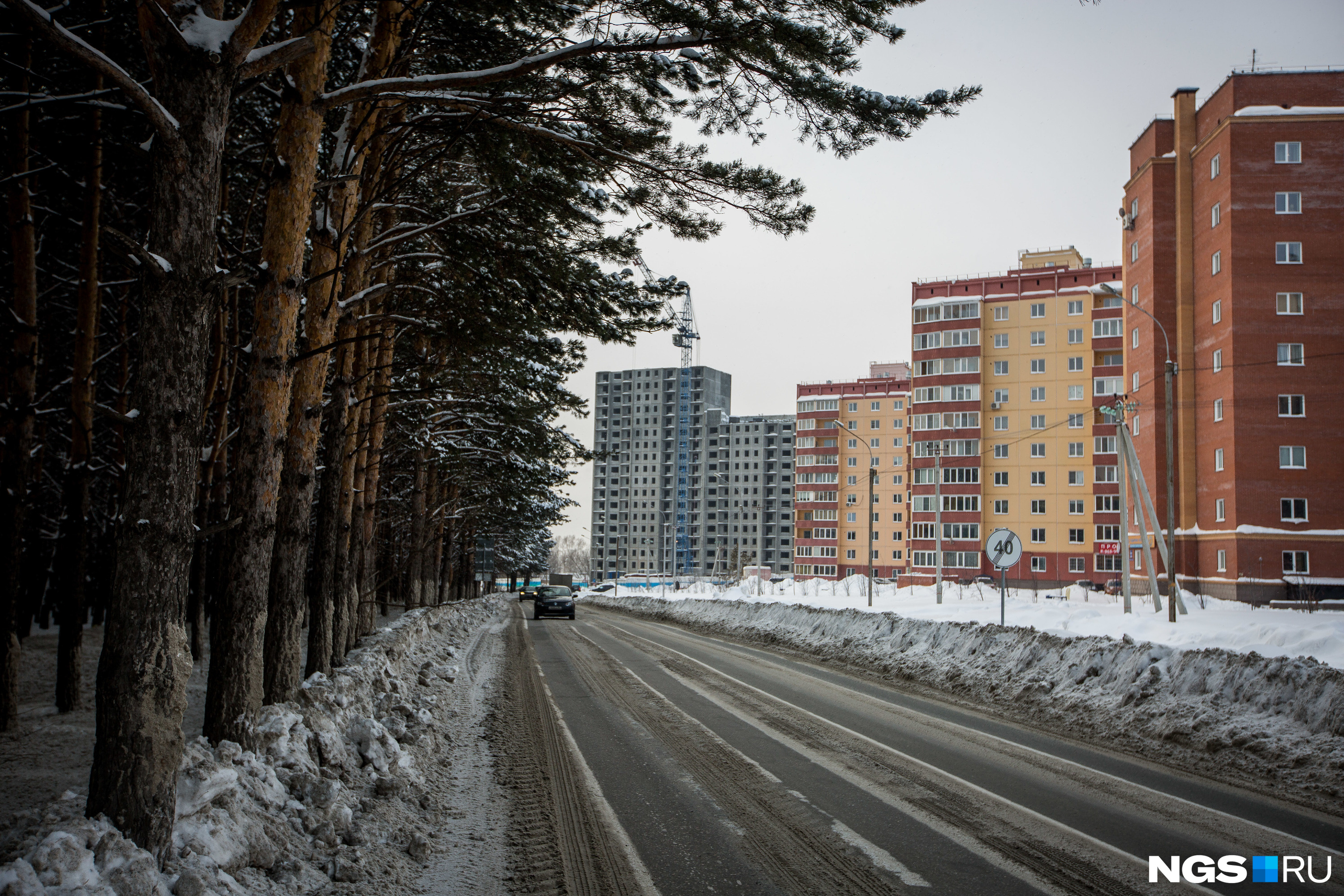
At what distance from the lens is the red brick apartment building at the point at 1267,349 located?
3944cm

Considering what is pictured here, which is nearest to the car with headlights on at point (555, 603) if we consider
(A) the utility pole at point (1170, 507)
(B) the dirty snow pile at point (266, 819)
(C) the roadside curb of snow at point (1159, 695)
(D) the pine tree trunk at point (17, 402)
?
(C) the roadside curb of snow at point (1159, 695)

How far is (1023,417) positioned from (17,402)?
71.2 meters

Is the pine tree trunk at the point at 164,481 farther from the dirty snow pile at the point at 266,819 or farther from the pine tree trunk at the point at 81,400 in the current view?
the pine tree trunk at the point at 81,400

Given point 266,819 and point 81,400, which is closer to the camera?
point 266,819

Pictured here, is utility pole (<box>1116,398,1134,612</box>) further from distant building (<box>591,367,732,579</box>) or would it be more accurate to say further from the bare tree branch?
distant building (<box>591,367,732,579</box>)

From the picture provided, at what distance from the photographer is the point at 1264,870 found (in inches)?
230

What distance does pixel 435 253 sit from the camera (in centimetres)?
1106

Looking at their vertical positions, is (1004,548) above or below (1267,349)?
below

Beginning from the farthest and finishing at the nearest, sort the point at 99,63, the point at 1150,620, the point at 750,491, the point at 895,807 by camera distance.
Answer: the point at 750,491 < the point at 1150,620 < the point at 895,807 < the point at 99,63

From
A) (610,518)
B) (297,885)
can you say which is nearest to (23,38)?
(297,885)

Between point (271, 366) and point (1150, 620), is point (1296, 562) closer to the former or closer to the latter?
point (1150, 620)

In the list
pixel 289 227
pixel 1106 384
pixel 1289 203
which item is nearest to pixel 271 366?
pixel 289 227

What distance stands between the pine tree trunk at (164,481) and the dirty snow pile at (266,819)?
1.03 ft

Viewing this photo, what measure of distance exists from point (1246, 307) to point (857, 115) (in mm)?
42592
